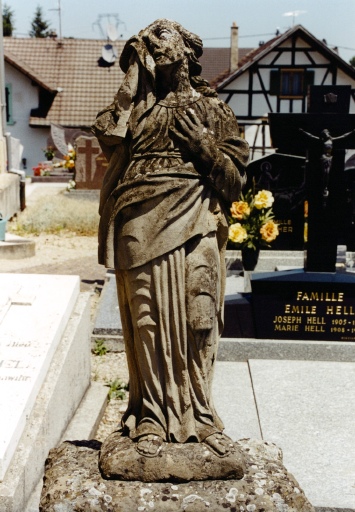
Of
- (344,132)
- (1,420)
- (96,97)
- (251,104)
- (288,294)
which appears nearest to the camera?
(1,420)

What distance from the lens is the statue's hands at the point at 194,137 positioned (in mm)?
3359

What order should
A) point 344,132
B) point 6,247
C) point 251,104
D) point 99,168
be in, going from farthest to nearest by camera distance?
point 251,104, point 99,168, point 6,247, point 344,132

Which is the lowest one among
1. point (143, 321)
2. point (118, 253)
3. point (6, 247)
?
point (6, 247)

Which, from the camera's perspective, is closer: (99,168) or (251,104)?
(99,168)

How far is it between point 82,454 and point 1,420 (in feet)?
2.03

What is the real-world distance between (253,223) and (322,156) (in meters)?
1.54

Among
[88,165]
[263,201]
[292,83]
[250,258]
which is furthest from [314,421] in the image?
[292,83]

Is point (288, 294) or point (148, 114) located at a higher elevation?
point (148, 114)

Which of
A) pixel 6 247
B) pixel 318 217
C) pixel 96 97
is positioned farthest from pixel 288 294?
pixel 96 97

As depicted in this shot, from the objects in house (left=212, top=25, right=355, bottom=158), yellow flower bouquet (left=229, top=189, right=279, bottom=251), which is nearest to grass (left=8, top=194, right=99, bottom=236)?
yellow flower bouquet (left=229, top=189, right=279, bottom=251)

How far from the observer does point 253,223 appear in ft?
29.7

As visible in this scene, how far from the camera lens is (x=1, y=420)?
4121 mm

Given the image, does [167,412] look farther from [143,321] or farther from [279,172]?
[279,172]

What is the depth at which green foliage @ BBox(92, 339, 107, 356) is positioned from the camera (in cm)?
746
